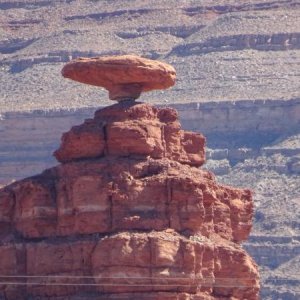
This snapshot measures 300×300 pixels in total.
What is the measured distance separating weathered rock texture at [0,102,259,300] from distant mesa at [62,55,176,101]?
554 millimetres

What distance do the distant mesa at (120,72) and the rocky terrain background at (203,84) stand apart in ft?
215

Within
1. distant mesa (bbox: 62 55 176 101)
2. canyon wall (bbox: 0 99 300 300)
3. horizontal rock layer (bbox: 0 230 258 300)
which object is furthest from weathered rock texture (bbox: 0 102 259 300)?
canyon wall (bbox: 0 99 300 300)

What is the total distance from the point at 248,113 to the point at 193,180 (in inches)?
3828

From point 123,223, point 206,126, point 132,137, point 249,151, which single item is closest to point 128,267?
point 123,223

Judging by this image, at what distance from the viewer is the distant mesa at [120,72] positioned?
198 ft

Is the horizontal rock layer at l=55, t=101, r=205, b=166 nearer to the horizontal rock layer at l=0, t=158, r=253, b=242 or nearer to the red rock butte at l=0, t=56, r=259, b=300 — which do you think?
the red rock butte at l=0, t=56, r=259, b=300

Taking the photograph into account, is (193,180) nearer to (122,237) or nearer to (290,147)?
(122,237)

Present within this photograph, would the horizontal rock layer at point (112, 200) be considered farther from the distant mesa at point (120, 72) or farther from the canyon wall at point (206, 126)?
the canyon wall at point (206, 126)

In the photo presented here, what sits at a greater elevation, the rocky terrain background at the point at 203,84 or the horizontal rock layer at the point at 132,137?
the horizontal rock layer at the point at 132,137

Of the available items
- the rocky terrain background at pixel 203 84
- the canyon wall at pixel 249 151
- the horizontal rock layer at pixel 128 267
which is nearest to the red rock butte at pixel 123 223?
the horizontal rock layer at pixel 128 267

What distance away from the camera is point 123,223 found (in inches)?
2306

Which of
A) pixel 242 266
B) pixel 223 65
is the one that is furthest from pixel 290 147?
pixel 242 266

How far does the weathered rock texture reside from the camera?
190ft

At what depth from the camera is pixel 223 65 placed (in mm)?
166000
